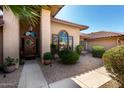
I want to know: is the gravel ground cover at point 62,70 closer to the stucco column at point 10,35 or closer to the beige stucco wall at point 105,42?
the stucco column at point 10,35

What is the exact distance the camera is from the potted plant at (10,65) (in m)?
7.34

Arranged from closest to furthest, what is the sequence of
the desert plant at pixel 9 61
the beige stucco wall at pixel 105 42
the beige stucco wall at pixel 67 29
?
the desert plant at pixel 9 61
the beige stucco wall at pixel 67 29
the beige stucco wall at pixel 105 42

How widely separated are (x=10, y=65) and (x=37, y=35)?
5.13 m

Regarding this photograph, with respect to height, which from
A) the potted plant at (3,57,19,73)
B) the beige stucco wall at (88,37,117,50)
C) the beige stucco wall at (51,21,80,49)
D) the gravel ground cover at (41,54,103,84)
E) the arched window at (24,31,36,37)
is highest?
the beige stucco wall at (51,21,80,49)

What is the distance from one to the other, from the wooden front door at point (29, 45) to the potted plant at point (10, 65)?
9.71 feet

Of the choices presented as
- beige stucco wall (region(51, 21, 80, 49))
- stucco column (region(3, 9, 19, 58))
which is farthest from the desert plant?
beige stucco wall (region(51, 21, 80, 49))

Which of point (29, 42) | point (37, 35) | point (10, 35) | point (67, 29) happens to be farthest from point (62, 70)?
point (67, 29)

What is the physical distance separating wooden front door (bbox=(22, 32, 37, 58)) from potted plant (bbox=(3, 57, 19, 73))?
9.71 feet

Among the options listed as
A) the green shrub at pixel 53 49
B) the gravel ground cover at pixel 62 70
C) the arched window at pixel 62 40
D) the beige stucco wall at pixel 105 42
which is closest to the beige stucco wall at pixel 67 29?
the arched window at pixel 62 40

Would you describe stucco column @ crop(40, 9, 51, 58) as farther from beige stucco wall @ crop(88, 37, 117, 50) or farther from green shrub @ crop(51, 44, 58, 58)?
beige stucco wall @ crop(88, 37, 117, 50)

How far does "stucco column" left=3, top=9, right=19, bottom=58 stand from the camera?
8125 mm

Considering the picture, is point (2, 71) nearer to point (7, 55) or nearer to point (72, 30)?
point (7, 55)
